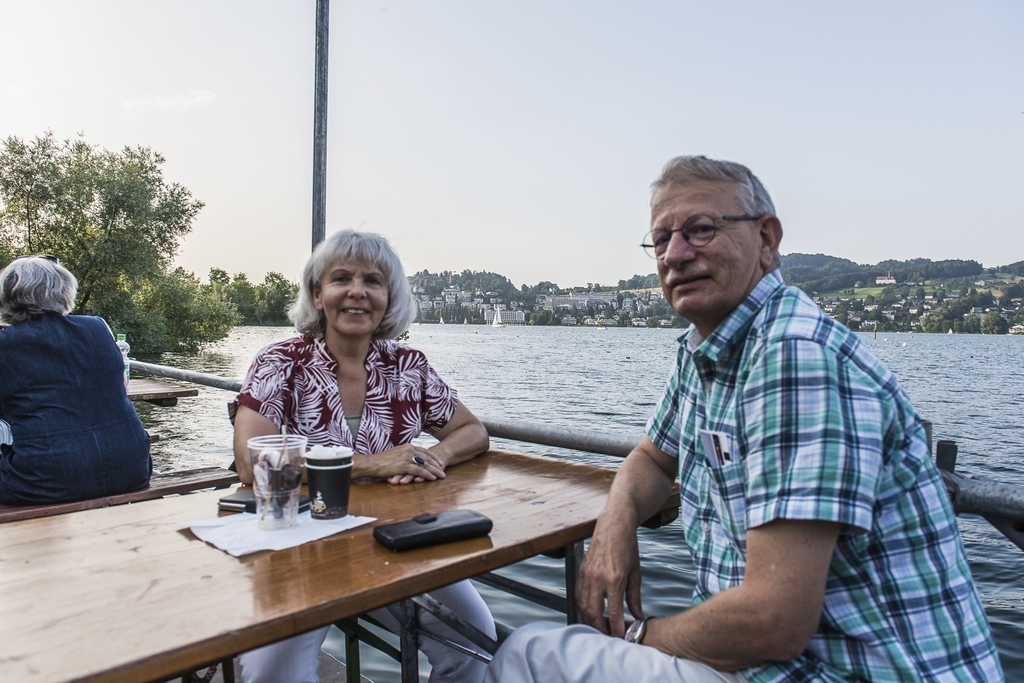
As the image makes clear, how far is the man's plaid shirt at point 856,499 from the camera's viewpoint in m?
1.08

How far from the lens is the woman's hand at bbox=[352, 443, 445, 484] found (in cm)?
191

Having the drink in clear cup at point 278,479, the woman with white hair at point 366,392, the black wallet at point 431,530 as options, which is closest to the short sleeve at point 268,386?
the woman with white hair at point 366,392

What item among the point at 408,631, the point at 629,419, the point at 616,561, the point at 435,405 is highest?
the point at 435,405

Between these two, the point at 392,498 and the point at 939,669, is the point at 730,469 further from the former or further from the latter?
the point at 392,498

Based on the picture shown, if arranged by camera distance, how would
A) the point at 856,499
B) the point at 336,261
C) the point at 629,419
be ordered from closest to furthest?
the point at 856,499
the point at 336,261
the point at 629,419

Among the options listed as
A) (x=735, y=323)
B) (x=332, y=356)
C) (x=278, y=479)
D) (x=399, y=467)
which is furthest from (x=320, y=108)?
(x=735, y=323)

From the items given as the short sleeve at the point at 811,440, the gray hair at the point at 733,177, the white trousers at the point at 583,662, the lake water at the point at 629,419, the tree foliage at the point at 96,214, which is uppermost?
the tree foliage at the point at 96,214

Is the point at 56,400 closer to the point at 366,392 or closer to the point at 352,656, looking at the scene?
the point at 366,392

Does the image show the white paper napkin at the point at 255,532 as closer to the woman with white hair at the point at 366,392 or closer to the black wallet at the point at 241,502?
the black wallet at the point at 241,502

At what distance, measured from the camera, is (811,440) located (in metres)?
1.08

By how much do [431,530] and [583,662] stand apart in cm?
36

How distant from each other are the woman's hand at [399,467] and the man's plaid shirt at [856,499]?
36.7 inches

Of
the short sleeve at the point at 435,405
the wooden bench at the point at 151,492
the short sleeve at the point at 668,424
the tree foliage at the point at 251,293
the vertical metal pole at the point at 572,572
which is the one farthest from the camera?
the tree foliage at the point at 251,293

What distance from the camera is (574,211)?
31.1 meters
